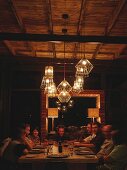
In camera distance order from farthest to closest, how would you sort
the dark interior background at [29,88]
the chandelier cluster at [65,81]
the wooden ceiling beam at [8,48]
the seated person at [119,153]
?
the dark interior background at [29,88]
the wooden ceiling beam at [8,48]
the chandelier cluster at [65,81]
the seated person at [119,153]

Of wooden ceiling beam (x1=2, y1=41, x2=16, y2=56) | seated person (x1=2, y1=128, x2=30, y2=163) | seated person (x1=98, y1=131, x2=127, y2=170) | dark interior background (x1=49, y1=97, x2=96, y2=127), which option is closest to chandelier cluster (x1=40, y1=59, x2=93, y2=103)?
wooden ceiling beam (x1=2, y1=41, x2=16, y2=56)

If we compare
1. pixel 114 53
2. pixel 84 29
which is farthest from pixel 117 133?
pixel 114 53

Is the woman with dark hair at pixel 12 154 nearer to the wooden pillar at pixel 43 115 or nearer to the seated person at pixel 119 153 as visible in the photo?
the seated person at pixel 119 153

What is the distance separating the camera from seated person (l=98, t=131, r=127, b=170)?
4305 mm

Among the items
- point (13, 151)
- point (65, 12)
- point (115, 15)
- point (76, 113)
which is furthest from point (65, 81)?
point (76, 113)

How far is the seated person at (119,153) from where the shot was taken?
4305mm

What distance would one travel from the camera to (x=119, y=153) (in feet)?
14.1

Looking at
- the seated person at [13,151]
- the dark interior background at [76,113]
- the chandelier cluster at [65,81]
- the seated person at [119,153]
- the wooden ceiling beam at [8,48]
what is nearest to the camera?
the seated person at [119,153]

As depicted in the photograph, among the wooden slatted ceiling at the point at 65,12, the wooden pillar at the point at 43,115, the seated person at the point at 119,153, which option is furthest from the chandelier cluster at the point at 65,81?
the seated person at the point at 119,153

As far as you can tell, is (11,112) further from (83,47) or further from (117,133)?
(117,133)

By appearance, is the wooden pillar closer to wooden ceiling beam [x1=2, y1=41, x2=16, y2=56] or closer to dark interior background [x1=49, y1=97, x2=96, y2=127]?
wooden ceiling beam [x1=2, y1=41, x2=16, y2=56]

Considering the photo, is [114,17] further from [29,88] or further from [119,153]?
[29,88]

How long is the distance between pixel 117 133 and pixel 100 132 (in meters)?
3.61

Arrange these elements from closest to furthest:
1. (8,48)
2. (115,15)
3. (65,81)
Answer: (115,15), (65,81), (8,48)
